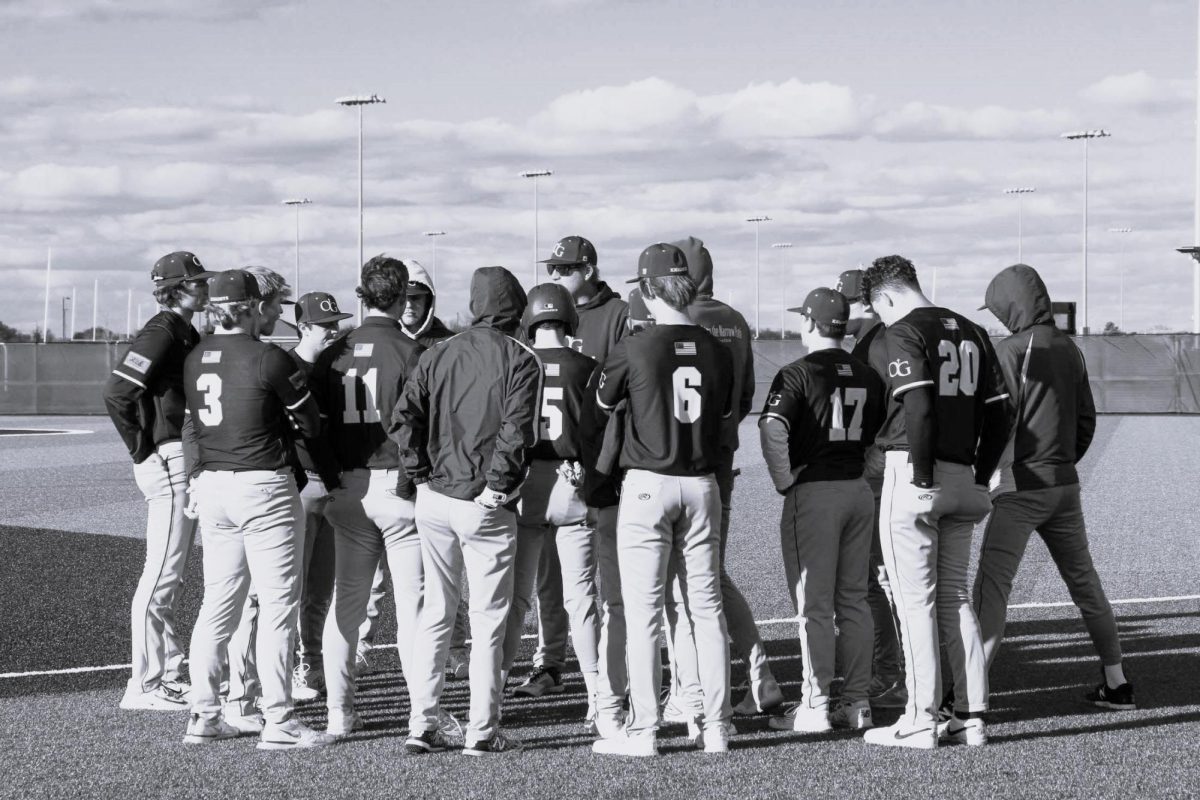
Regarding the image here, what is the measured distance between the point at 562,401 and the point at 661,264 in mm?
913

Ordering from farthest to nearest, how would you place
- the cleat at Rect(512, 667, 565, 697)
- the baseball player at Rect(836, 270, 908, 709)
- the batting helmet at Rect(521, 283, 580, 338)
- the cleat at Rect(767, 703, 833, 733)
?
the cleat at Rect(512, 667, 565, 697) < the baseball player at Rect(836, 270, 908, 709) < the batting helmet at Rect(521, 283, 580, 338) < the cleat at Rect(767, 703, 833, 733)

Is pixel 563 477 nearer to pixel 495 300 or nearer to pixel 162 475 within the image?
pixel 495 300

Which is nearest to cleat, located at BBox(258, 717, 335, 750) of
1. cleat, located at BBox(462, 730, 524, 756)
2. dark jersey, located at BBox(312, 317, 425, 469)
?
cleat, located at BBox(462, 730, 524, 756)

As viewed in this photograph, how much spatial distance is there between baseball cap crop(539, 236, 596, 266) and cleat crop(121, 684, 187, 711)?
2952mm

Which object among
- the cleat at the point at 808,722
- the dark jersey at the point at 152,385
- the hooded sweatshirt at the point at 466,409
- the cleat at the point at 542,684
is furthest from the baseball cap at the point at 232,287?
the cleat at the point at 808,722

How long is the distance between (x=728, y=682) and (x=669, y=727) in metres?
0.72

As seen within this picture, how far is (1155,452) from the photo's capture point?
81.8 feet

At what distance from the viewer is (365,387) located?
648 centimetres

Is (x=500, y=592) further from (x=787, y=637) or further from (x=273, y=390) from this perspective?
(x=787, y=637)

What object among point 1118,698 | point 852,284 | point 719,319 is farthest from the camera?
point 852,284

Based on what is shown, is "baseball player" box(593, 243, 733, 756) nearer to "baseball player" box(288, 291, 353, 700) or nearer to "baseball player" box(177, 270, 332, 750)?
"baseball player" box(177, 270, 332, 750)

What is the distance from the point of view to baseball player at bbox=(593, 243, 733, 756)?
6.06 meters

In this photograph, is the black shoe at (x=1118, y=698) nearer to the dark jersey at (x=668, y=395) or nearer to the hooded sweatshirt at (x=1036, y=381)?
the hooded sweatshirt at (x=1036, y=381)

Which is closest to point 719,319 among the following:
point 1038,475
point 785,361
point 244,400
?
point 1038,475
